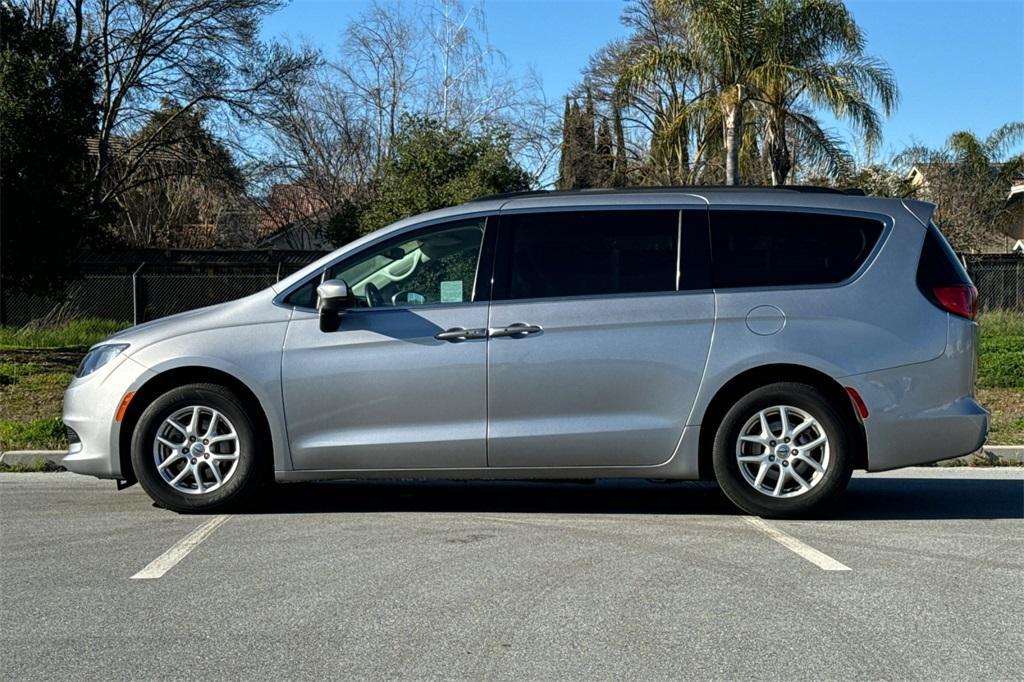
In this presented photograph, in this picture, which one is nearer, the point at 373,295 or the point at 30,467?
the point at 373,295

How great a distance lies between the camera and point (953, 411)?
700cm

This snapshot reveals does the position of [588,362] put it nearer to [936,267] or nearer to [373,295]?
[373,295]

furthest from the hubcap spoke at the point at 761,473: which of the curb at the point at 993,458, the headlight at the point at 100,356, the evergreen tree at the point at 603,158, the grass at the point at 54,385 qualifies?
the evergreen tree at the point at 603,158

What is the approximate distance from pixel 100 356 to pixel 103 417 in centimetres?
41

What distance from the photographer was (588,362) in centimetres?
696

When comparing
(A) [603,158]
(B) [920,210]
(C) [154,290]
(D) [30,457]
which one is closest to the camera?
(B) [920,210]

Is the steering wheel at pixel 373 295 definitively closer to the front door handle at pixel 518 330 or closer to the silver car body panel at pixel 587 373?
the silver car body panel at pixel 587 373

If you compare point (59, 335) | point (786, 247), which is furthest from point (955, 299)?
point (59, 335)

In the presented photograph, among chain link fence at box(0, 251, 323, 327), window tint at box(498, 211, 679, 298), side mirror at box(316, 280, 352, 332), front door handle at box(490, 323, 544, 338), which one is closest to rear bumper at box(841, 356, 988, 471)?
window tint at box(498, 211, 679, 298)

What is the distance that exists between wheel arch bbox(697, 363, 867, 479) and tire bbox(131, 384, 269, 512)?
2.66 m

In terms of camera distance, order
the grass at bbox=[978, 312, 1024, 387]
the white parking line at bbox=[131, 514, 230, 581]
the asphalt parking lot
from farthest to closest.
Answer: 1. the grass at bbox=[978, 312, 1024, 387]
2. the white parking line at bbox=[131, 514, 230, 581]
3. the asphalt parking lot

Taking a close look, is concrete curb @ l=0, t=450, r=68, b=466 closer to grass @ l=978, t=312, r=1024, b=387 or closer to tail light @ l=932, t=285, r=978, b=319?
tail light @ l=932, t=285, r=978, b=319

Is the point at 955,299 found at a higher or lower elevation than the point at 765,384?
higher

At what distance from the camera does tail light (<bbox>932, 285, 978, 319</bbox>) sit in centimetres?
706
